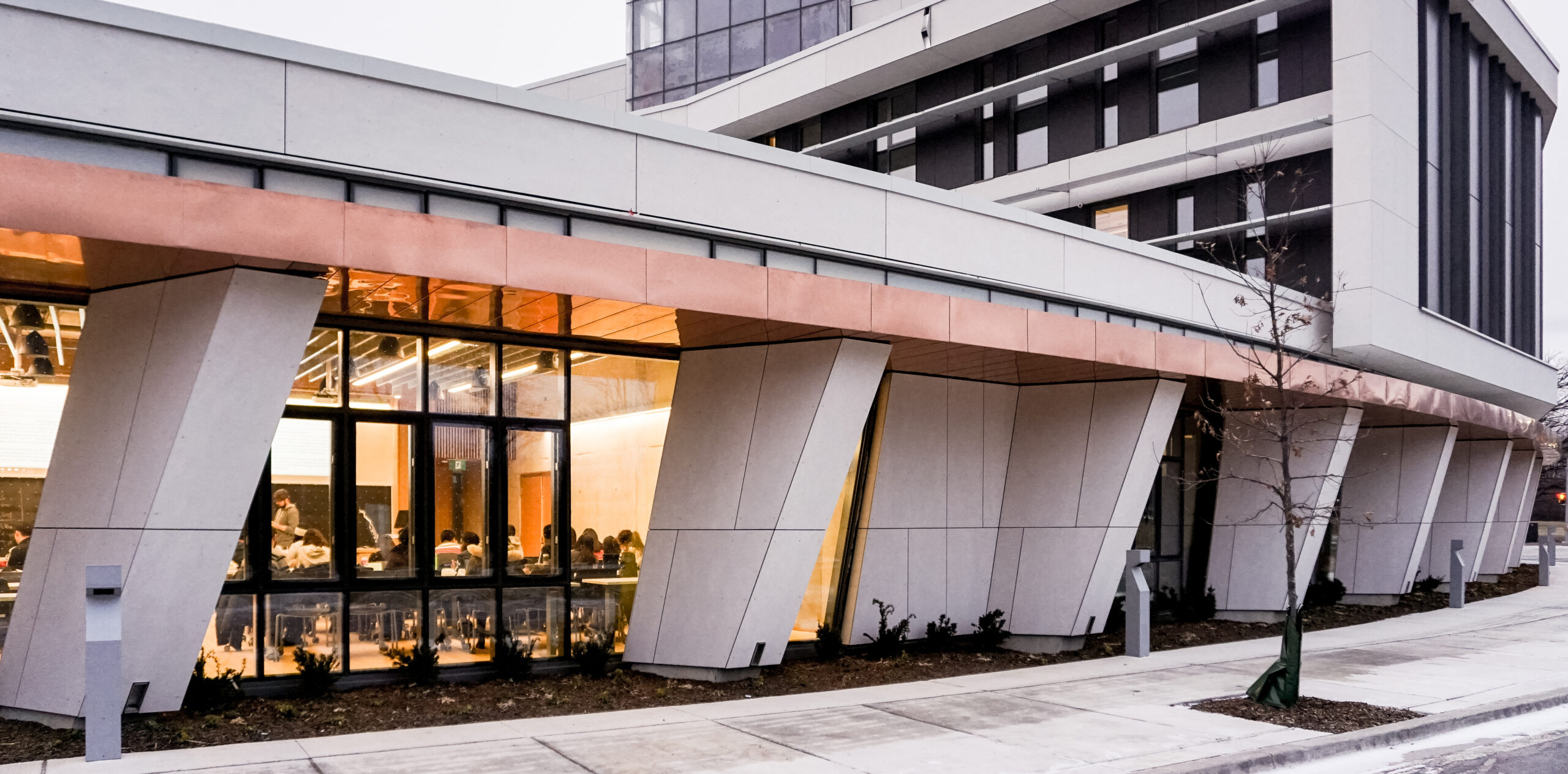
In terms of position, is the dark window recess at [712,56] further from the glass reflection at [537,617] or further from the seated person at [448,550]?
the seated person at [448,550]

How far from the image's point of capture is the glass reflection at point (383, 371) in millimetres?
12797

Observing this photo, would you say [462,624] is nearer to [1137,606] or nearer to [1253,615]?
[1137,606]

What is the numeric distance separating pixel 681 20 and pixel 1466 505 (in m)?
31.2

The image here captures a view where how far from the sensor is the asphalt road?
10.0 m

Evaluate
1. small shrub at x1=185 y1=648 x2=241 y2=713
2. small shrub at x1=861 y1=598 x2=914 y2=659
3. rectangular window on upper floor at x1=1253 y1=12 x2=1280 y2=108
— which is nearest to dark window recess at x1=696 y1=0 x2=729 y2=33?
rectangular window on upper floor at x1=1253 y1=12 x2=1280 y2=108

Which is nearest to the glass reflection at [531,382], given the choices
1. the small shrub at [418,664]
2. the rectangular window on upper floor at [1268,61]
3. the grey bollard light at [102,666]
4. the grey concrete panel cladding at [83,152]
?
the small shrub at [418,664]

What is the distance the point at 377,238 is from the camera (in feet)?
32.1

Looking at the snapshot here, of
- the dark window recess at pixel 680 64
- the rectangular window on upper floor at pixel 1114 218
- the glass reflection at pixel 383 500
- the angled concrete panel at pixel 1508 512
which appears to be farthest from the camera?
the dark window recess at pixel 680 64

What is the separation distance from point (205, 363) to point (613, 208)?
4.24 meters

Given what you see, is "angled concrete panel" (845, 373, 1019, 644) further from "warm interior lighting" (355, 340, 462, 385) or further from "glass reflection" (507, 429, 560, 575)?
"warm interior lighting" (355, 340, 462, 385)

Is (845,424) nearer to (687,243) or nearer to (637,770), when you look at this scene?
(687,243)

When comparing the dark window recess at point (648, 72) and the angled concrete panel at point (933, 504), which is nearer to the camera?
the angled concrete panel at point (933, 504)

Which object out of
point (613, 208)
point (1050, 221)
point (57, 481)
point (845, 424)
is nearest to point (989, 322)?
point (845, 424)

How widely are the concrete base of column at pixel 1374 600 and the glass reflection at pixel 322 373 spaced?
22.1 metres
